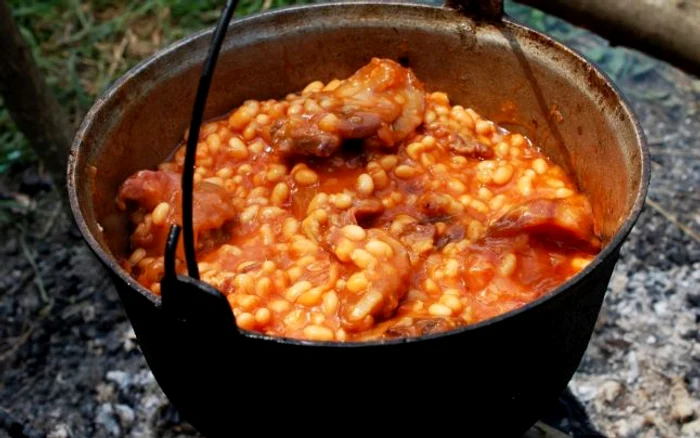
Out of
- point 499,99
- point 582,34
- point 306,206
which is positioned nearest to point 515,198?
point 499,99

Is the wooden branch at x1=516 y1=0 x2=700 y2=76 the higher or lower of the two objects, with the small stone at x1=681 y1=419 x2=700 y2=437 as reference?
higher

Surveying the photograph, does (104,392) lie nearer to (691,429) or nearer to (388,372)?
(388,372)

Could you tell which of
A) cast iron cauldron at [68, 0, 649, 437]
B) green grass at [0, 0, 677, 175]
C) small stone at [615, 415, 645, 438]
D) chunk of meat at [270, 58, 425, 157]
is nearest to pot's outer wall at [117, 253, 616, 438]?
cast iron cauldron at [68, 0, 649, 437]

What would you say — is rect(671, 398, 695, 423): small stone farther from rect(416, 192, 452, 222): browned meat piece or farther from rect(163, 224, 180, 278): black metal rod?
rect(163, 224, 180, 278): black metal rod

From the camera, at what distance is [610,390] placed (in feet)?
12.3

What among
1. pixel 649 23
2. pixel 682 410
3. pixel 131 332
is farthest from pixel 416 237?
pixel 131 332

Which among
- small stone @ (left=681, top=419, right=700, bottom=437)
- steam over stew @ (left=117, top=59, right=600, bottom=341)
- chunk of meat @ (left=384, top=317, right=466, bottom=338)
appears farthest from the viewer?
small stone @ (left=681, top=419, right=700, bottom=437)

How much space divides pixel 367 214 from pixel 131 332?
1880mm

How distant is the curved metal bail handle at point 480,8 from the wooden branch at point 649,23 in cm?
38

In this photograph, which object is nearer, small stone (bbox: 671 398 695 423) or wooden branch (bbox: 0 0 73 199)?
small stone (bbox: 671 398 695 423)

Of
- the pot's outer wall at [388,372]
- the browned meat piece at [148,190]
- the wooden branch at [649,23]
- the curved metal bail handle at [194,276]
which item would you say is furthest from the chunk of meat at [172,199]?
the wooden branch at [649,23]

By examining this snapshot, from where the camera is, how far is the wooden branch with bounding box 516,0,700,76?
9.89ft

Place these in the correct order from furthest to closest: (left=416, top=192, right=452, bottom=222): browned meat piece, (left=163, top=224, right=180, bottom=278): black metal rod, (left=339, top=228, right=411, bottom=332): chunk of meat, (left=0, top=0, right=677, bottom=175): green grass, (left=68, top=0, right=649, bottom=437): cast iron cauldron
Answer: (left=0, top=0, right=677, bottom=175): green grass < (left=416, top=192, right=452, bottom=222): browned meat piece < (left=339, top=228, right=411, bottom=332): chunk of meat < (left=68, top=0, right=649, bottom=437): cast iron cauldron < (left=163, top=224, right=180, bottom=278): black metal rod

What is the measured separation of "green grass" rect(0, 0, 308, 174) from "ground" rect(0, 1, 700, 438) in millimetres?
678
